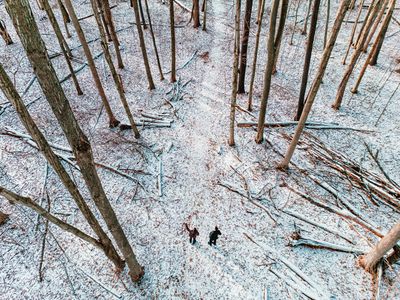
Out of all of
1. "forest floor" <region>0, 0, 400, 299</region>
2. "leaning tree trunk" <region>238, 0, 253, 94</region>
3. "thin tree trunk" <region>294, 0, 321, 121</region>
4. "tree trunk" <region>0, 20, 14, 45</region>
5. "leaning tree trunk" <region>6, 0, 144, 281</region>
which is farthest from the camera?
"tree trunk" <region>0, 20, 14, 45</region>

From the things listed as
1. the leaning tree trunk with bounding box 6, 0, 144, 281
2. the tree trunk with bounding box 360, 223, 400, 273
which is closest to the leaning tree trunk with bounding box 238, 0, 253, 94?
the tree trunk with bounding box 360, 223, 400, 273

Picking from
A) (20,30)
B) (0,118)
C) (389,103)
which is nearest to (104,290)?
(20,30)

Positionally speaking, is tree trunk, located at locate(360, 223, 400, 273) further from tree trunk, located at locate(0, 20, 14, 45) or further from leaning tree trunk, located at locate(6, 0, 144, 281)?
tree trunk, located at locate(0, 20, 14, 45)

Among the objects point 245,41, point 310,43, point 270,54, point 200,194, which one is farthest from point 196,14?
point 200,194

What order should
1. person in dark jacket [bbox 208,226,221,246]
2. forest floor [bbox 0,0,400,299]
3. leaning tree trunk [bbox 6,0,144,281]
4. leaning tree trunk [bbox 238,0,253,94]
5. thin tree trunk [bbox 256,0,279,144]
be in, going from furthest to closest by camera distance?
leaning tree trunk [bbox 238,0,253,94]
thin tree trunk [bbox 256,0,279,144]
person in dark jacket [bbox 208,226,221,246]
forest floor [bbox 0,0,400,299]
leaning tree trunk [bbox 6,0,144,281]

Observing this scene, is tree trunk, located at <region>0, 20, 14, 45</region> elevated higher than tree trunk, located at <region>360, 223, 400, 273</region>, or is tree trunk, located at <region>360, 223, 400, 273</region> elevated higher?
tree trunk, located at <region>0, 20, 14, 45</region>

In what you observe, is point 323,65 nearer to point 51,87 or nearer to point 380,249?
point 380,249

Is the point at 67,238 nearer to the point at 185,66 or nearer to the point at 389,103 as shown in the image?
the point at 185,66
